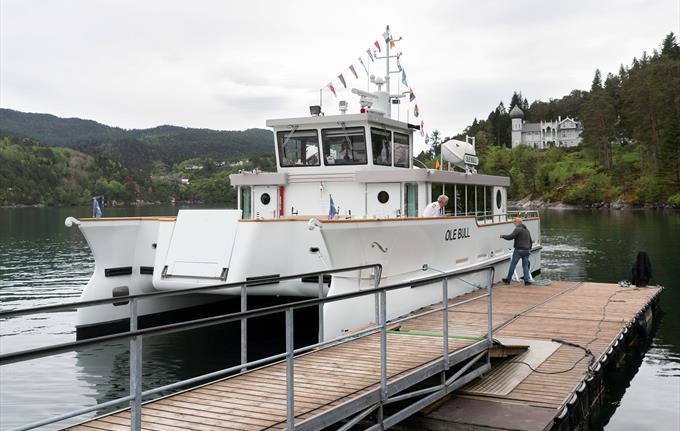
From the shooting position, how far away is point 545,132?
153875 mm

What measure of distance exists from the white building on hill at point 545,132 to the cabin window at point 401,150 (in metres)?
138

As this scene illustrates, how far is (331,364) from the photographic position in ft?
23.6

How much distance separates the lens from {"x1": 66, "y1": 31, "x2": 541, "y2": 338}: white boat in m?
12.1

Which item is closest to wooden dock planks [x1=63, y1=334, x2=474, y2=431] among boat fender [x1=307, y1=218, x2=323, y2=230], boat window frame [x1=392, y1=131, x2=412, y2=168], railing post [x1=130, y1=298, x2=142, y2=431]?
railing post [x1=130, y1=298, x2=142, y2=431]

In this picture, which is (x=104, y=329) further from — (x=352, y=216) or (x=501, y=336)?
(x=501, y=336)

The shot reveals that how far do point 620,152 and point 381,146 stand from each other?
346 feet

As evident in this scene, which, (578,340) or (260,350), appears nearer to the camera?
(578,340)

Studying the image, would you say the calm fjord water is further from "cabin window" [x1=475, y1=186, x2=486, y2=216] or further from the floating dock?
"cabin window" [x1=475, y1=186, x2=486, y2=216]

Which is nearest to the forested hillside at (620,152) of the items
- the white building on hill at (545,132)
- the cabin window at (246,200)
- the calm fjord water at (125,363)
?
the white building on hill at (545,132)

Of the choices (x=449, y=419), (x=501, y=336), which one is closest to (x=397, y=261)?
(x=501, y=336)

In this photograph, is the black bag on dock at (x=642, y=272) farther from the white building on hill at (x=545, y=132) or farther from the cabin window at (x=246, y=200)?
the white building on hill at (x=545, y=132)

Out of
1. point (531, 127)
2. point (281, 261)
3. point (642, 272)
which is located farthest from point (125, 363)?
point (531, 127)

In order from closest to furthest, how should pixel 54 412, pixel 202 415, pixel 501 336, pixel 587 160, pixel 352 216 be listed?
pixel 202 415, pixel 54 412, pixel 501 336, pixel 352 216, pixel 587 160

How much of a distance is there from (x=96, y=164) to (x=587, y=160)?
114906 millimetres
